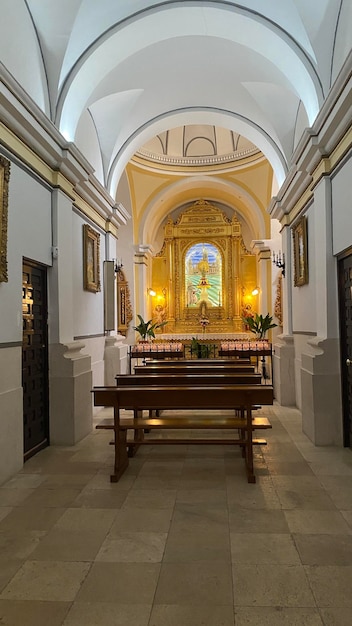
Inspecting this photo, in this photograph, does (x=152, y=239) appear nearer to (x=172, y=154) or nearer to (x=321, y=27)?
(x=172, y=154)

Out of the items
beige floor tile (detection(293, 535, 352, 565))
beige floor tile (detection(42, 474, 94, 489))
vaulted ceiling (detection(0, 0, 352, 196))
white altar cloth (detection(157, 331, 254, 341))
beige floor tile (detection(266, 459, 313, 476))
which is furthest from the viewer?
white altar cloth (detection(157, 331, 254, 341))

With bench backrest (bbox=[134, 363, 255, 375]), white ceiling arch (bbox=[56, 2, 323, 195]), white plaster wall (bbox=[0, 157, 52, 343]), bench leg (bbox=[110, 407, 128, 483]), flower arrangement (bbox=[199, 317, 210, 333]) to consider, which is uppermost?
white ceiling arch (bbox=[56, 2, 323, 195])

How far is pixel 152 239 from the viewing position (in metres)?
15.3

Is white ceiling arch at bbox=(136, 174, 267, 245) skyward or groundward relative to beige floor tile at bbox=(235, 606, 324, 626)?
skyward

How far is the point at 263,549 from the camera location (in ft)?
8.82

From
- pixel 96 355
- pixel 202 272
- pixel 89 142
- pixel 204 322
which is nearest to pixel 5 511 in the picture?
pixel 96 355

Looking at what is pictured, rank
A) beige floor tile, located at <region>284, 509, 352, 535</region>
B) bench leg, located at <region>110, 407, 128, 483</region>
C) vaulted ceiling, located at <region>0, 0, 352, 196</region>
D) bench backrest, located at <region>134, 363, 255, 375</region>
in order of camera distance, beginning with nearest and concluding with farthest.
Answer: beige floor tile, located at <region>284, 509, 352, 535</region> < bench leg, located at <region>110, 407, 128, 483</region> < vaulted ceiling, located at <region>0, 0, 352, 196</region> < bench backrest, located at <region>134, 363, 255, 375</region>

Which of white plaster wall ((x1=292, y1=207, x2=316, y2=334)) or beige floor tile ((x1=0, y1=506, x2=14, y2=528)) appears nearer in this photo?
beige floor tile ((x1=0, y1=506, x2=14, y2=528))

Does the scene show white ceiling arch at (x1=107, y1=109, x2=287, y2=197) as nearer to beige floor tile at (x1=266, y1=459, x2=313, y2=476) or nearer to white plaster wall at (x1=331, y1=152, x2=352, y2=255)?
white plaster wall at (x1=331, y1=152, x2=352, y2=255)

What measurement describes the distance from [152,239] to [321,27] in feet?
35.1

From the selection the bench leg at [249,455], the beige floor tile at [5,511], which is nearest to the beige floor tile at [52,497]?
the beige floor tile at [5,511]

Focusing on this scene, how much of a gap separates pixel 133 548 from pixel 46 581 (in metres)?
0.58

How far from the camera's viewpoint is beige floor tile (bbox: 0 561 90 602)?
7.38 feet

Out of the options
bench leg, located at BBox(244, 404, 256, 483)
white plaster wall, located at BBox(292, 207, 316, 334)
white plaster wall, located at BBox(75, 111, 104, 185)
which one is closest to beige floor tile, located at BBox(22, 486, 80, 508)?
bench leg, located at BBox(244, 404, 256, 483)
